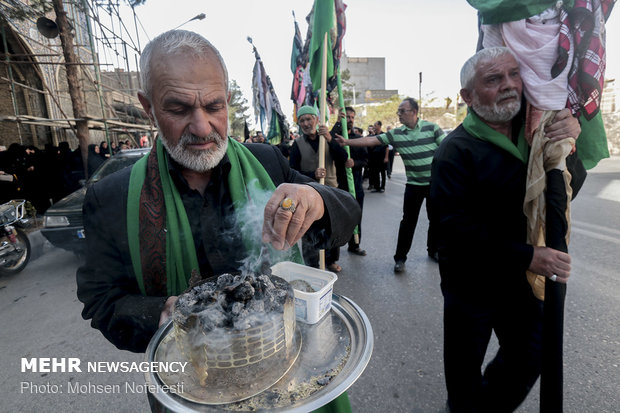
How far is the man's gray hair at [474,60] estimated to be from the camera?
170 cm

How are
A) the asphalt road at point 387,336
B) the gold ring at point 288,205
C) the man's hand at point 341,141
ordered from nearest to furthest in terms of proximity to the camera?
the gold ring at point 288,205, the asphalt road at point 387,336, the man's hand at point 341,141

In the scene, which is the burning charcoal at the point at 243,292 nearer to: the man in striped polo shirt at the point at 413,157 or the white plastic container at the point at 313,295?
the white plastic container at the point at 313,295

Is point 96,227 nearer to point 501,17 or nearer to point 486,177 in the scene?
point 486,177

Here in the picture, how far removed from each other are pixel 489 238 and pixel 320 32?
9.53 ft

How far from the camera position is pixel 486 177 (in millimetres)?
1737

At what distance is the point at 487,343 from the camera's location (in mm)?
1888

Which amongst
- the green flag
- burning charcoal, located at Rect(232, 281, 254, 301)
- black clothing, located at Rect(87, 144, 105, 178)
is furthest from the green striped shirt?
black clothing, located at Rect(87, 144, 105, 178)

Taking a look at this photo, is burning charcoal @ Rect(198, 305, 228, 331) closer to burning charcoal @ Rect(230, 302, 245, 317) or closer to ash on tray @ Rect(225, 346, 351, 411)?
burning charcoal @ Rect(230, 302, 245, 317)

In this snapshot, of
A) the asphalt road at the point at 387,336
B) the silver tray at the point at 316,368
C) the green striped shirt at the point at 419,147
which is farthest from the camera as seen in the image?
the green striped shirt at the point at 419,147

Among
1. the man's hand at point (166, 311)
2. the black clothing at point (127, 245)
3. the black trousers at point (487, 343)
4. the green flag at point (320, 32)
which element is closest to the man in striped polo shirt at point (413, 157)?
the green flag at point (320, 32)

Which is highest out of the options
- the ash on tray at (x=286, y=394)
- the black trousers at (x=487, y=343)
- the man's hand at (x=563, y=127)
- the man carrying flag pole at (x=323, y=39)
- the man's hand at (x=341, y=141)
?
the man carrying flag pole at (x=323, y=39)

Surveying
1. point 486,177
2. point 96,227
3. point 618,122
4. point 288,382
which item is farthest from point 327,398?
point 618,122

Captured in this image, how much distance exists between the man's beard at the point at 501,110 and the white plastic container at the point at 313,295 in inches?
50.1

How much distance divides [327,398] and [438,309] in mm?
2986
